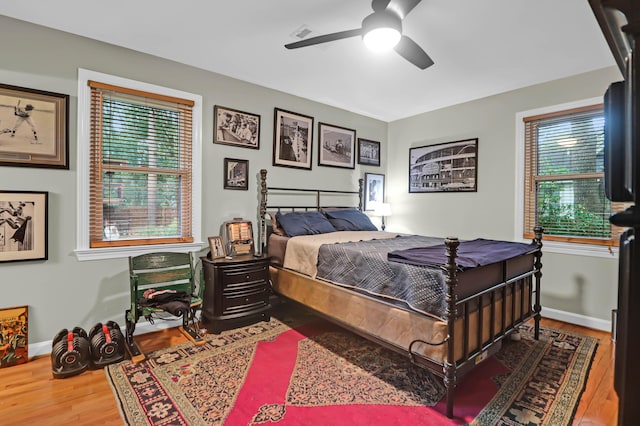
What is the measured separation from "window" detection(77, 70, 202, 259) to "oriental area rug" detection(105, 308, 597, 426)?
1.14m

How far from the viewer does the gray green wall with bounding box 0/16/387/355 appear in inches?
100

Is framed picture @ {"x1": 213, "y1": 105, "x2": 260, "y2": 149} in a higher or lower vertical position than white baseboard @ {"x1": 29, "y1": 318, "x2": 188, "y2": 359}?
higher

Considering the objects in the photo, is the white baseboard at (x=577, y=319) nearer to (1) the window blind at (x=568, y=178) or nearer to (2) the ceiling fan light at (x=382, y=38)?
(1) the window blind at (x=568, y=178)

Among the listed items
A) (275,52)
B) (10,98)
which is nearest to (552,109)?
(275,52)

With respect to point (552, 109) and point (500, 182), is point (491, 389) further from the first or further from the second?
point (552, 109)

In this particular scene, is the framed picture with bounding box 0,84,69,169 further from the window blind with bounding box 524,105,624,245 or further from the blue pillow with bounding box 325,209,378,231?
the window blind with bounding box 524,105,624,245

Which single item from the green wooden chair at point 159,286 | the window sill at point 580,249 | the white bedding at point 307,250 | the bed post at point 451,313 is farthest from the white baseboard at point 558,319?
the bed post at point 451,313

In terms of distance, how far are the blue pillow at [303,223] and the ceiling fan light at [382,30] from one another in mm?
2064

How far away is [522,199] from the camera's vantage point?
379cm

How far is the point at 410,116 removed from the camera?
16.4ft

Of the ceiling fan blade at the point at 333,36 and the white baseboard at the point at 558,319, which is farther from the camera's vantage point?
the white baseboard at the point at 558,319

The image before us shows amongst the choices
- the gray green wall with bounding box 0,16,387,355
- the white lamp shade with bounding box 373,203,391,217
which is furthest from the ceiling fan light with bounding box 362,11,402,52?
the white lamp shade with bounding box 373,203,391,217

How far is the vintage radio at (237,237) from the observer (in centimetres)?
341

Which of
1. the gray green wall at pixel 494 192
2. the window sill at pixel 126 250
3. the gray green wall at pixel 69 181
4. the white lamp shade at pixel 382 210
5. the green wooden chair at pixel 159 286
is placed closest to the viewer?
the gray green wall at pixel 69 181
